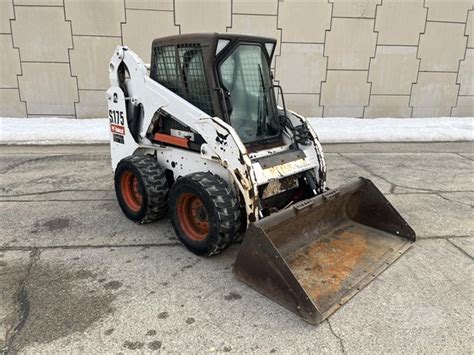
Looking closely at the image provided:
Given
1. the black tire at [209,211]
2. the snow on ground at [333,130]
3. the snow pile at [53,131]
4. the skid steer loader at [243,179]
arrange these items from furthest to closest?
the snow on ground at [333,130] → the snow pile at [53,131] → the black tire at [209,211] → the skid steer loader at [243,179]

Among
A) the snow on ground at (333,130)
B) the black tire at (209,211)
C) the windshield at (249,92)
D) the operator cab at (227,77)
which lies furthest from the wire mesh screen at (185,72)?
the snow on ground at (333,130)

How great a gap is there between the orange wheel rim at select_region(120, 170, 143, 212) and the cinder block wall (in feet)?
21.7

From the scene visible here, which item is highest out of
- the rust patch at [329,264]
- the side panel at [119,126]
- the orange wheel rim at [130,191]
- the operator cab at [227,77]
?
the operator cab at [227,77]

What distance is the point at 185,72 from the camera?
4023mm

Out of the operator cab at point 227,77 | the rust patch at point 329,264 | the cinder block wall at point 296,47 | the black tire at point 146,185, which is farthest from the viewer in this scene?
the cinder block wall at point 296,47

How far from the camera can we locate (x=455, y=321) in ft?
9.61

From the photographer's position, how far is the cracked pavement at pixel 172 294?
2695 mm

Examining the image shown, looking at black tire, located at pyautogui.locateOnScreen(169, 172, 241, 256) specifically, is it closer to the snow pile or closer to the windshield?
the windshield

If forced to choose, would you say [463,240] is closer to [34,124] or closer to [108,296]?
[108,296]

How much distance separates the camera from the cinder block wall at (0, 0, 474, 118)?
10086 mm

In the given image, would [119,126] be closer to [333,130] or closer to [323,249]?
[323,249]

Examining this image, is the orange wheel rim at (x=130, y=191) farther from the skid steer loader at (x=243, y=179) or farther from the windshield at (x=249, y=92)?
the windshield at (x=249, y=92)

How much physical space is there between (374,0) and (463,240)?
872 centimetres

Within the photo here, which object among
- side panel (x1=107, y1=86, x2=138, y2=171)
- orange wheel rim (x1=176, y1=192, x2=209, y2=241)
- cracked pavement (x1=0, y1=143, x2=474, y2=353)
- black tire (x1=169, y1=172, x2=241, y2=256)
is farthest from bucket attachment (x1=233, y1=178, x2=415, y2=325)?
side panel (x1=107, y1=86, x2=138, y2=171)
